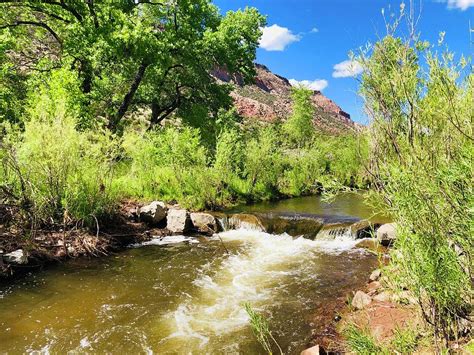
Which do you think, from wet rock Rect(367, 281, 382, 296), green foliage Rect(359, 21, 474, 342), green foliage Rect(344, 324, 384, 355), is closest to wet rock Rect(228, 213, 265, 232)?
wet rock Rect(367, 281, 382, 296)

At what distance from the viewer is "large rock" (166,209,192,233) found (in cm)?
1455

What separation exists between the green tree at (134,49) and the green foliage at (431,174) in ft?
42.5

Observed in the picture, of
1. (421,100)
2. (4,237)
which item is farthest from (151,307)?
(421,100)

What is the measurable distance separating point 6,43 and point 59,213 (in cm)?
875

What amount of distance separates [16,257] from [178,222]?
247 inches

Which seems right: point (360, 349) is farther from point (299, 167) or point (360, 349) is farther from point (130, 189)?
point (299, 167)

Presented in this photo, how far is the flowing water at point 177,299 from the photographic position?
636cm

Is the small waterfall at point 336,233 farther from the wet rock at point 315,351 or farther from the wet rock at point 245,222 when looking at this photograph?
the wet rock at point 315,351

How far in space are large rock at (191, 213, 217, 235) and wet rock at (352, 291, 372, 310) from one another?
8325mm

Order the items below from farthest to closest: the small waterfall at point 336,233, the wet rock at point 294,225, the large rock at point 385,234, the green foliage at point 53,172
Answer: the wet rock at point 294,225
the small waterfall at point 336,233
the large rock at point 385,234
the green foliage at point 53,172

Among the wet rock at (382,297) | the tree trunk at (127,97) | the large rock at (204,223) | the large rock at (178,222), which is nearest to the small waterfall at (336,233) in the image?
the large rock at (204,223)

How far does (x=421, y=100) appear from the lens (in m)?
4.07

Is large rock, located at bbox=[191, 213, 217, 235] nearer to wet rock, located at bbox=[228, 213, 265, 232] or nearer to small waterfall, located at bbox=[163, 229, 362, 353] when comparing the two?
small waterfall, located at bbox=[163, 229, 362, 353]

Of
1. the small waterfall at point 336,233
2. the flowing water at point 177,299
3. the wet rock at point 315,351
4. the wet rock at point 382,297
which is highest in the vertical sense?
the small waterfall at point 336,233
